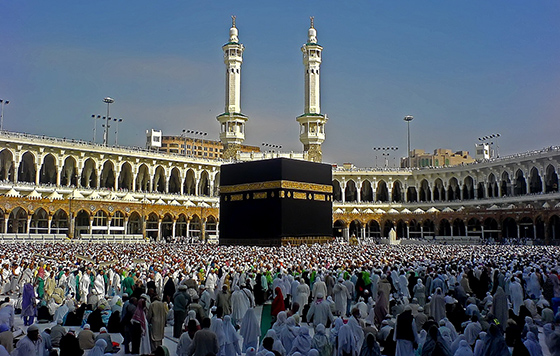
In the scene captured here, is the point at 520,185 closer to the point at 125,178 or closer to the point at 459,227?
the point at 459,227

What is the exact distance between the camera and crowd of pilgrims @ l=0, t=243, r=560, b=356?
189 inches

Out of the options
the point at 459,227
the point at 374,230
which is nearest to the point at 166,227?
the point at 374,230

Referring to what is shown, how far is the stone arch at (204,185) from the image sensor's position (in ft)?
133

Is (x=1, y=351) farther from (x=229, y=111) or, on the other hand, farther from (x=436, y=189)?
(x=436, y=189)

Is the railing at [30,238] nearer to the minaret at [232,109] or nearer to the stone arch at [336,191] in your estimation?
the minaret at [232,109]

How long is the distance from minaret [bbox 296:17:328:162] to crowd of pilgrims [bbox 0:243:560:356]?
102 ft

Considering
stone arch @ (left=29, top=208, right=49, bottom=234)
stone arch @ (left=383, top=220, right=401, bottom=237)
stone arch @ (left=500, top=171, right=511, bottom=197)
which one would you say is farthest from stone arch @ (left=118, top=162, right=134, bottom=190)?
stone arch @ (left=500, top=171, right=511, bottom=197)

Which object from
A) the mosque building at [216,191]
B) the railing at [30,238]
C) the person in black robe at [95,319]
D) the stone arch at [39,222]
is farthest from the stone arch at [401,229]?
the person in black robe at [95,319]

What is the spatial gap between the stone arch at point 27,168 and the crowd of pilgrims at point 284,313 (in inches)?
890

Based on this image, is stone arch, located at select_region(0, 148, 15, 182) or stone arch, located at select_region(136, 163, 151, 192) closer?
stone arch, located at select_region(0, 148, 15, 182)

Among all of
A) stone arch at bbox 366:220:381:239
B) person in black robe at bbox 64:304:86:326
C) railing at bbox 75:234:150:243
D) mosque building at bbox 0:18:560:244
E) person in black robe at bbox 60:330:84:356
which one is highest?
mosque building at bbox 0:18:560:244

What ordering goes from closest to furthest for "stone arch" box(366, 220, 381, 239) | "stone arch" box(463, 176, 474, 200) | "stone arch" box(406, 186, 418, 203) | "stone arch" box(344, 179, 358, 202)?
"stone arch" box(463, 176, 474, 200) < "stone arch" box(366, 220, 381, 239) < "stone arch" box(406, 186, 418, 203) < "stone arch" box(344, 179, 358, 202)

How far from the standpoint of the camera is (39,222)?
31.5 m

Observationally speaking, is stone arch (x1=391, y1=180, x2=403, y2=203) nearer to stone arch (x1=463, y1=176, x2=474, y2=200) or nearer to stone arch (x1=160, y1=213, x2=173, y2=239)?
stone arch (x1=463, y1=176, x2=474, y2=200)
